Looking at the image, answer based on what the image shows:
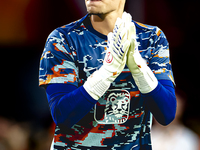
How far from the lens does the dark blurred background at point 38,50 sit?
1558mm

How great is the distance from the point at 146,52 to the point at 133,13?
0.54 m

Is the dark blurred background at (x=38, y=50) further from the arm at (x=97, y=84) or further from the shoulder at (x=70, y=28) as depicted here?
the arm at (x=97, y=84)

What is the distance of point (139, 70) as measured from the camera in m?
0.83

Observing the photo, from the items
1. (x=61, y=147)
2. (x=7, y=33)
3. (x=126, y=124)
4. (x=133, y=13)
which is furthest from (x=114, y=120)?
(x=7, y=33)

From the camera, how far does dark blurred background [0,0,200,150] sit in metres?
1.56

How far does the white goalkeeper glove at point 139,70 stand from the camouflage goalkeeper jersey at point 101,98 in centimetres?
12

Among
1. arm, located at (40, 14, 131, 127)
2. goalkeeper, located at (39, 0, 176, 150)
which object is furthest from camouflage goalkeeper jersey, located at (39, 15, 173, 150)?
arm, located at (40, 14, 131, 127)

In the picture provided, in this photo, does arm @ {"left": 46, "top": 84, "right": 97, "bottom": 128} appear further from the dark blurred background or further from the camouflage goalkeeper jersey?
the dark blurred background

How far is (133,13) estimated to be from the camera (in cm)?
147

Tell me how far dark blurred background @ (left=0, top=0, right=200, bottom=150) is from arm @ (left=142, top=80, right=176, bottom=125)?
62cm

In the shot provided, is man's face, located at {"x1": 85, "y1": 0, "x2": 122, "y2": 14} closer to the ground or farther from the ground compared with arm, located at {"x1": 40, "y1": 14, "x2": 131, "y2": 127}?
farther from the ground

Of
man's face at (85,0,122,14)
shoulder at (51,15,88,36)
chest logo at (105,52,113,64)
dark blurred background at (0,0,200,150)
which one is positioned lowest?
dark blurred background at (0,0,200,150)

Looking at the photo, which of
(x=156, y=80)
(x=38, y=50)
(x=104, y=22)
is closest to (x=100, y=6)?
(x=104, y=22)

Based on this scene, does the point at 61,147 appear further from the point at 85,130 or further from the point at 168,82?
the point at 168,82
